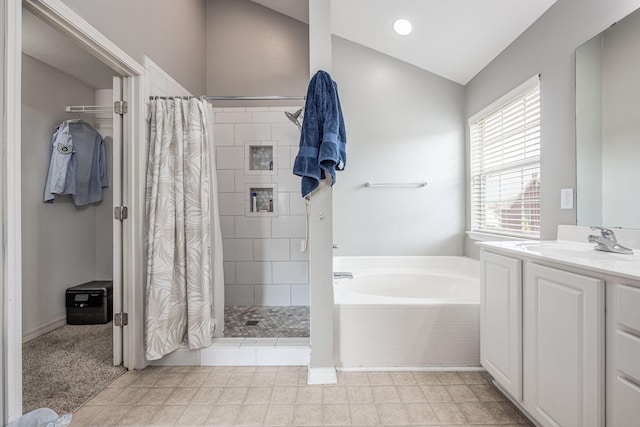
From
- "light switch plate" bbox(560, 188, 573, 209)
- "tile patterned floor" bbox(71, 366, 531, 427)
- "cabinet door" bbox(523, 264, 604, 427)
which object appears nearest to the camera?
"cabinet door" bbox(523, 264, 604, 427)

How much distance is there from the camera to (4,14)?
3.87ft

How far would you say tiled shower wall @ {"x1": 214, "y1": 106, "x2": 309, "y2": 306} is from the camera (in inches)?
121

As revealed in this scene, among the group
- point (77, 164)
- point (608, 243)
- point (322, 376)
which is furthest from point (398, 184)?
point (77, 164)

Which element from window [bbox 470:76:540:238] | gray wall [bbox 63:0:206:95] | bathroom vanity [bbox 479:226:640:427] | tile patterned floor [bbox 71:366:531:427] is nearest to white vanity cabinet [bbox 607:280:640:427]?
bathroom vanity [bbox 479:226:640:427]

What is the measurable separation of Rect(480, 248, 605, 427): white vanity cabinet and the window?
0.77 metres

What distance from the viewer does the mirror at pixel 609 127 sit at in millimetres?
1365

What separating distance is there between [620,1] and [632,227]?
1066 millimetres

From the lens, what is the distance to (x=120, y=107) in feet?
6.34

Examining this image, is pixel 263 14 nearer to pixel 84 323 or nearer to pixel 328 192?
pixel 328 192

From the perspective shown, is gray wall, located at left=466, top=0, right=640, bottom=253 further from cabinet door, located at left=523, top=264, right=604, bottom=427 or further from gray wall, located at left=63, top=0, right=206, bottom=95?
gray wall, located at left=63, top=0, right=206, bottom=95

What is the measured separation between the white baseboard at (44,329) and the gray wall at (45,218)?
0.02 meters

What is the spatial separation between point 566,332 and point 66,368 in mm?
2722

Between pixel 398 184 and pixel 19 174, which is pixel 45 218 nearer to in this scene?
pixel 19 174

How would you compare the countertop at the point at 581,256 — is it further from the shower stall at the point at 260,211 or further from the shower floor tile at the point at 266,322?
the shower stall at the point at 260,211
